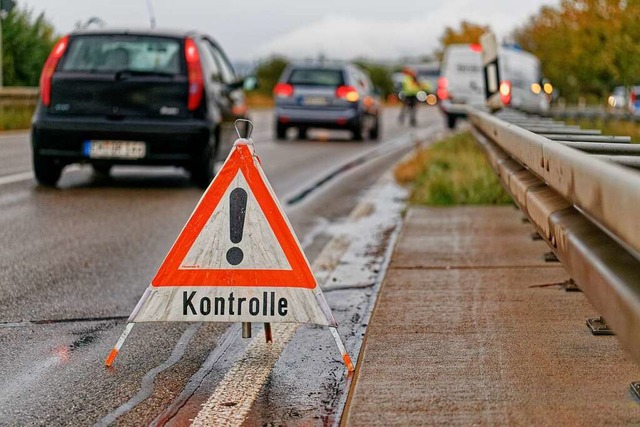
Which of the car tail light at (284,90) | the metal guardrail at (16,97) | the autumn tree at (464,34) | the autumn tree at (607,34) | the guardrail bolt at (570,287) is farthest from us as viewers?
the autumn tree at (464,34)

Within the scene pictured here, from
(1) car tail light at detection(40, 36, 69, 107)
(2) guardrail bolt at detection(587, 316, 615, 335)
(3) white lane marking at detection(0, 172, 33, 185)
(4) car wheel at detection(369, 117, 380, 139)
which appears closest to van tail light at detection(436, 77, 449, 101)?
(4) car wheel at detection(369, 117, 380, 139)

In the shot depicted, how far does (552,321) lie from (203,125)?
7606mm

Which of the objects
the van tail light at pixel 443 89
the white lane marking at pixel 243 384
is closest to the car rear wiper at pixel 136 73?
the white lane marking at pixel 243 384

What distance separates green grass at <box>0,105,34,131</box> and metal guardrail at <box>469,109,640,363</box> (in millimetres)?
20230

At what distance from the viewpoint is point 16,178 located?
47.1 ft

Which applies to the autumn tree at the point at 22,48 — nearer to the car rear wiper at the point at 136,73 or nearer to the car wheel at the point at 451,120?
the car wheel at the point at 451,120

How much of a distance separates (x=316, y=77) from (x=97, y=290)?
2099 cm

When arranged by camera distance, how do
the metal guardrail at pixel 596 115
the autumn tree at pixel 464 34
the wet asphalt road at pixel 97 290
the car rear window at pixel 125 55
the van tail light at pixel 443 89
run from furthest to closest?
the autumn tree at pixel 464 34, the van tail light at pixel 443 89, the metal guardrail at pixel 596 115, the car rear window at pixel 125 55, the wet asphalt road at pixel 97 290

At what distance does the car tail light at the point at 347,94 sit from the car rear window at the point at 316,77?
0.18m

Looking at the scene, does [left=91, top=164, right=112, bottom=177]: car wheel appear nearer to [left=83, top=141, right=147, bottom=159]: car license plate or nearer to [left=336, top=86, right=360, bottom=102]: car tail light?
[left=83, top=141, right=147, bottom=159]: car license plate

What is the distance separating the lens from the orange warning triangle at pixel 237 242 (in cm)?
539

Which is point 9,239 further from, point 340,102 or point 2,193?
point 340,102

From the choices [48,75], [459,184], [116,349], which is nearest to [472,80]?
[48,75]

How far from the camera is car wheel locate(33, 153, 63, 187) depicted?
1344 cm
